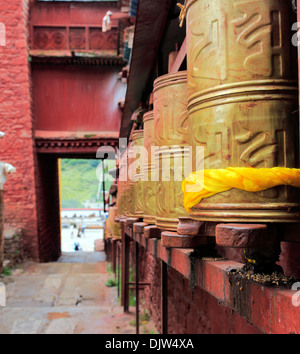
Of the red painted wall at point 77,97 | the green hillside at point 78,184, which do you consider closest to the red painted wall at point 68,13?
the red painted wall at point 77,97

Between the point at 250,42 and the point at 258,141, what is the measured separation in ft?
0.91

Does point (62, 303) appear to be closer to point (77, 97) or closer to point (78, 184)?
point (77, 97)

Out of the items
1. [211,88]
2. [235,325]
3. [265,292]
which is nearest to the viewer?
[265,292]

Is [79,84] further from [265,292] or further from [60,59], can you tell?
[265,292]

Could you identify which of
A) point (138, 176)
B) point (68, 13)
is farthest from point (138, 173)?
point (68, 13)

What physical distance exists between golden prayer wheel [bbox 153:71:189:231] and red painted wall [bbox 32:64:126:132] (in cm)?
1104

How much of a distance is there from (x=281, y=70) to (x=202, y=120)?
0.85 ft

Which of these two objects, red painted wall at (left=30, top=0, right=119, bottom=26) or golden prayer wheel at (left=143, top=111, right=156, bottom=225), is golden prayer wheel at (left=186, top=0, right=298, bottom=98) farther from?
red painted wall at (left=30, top=0, right=119, bottom=26)

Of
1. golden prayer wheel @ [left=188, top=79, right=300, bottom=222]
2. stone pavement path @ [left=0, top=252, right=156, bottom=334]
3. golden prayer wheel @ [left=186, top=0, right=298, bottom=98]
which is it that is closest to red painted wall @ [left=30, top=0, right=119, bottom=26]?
stone pavement path @ [left=0, top=252, right=156, bottom=334]

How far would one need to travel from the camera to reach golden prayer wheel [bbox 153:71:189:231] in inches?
70.9

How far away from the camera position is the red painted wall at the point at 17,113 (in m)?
12.0

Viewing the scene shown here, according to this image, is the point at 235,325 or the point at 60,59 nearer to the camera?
the point at 235,325
